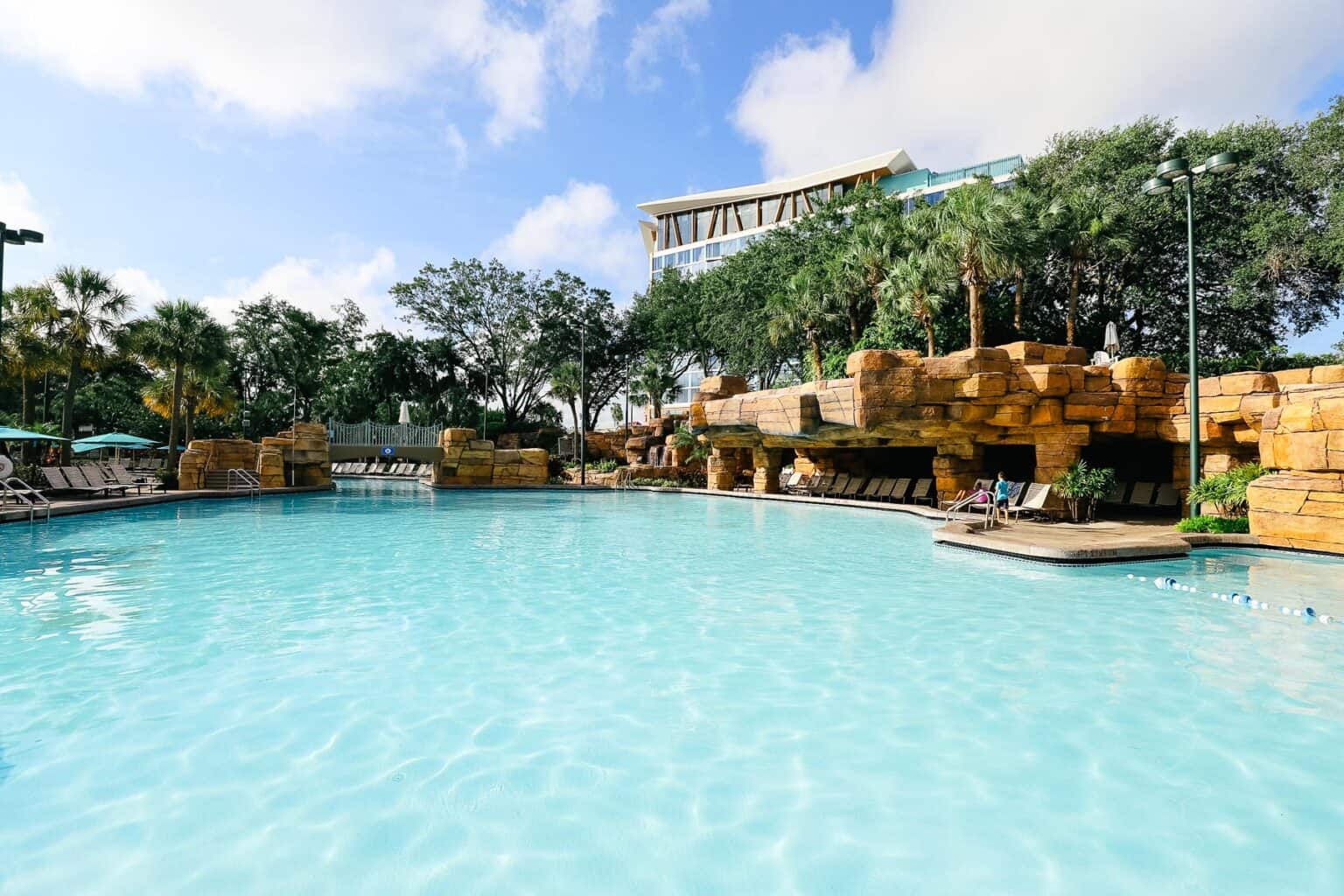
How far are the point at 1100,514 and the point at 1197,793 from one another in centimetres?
1506

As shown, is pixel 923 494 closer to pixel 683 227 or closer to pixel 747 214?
pixel 747 214

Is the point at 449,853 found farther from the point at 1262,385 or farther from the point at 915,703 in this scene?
the point at 1262,385

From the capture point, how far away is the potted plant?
14.6 meters

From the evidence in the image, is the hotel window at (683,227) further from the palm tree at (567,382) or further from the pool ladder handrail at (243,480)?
the pool ladder handrail at (243,480)

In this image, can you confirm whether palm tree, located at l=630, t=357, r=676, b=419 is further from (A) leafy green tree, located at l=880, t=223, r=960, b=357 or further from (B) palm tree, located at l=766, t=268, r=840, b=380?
(A) leafy green tree, located at l=880, t=223, r=960, b=357

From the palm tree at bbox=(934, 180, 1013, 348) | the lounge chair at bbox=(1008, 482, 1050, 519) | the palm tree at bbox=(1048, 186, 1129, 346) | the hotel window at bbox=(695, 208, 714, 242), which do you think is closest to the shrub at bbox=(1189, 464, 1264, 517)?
the lounge chair at bbox=(1008, 482, 1050, 519)

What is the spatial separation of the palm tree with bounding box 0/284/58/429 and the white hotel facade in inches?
1315

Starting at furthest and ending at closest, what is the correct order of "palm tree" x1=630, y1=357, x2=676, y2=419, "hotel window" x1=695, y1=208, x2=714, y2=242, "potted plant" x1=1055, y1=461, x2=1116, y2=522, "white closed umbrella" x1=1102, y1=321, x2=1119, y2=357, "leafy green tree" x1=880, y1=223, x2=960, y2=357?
"hotel window" x1=695, y1=208, x2=714, y2=242 < "palm tree" x1=630, y1=357, x2=676, y2=419 < "leafy green tree" x1=880, y1=223, x2=960, y2=357 < "white closed umbrella" x1=1102, y1=321, x2=1119, y2=357 < "potted plant" x1=1055, y1=461, x2=1116, y2=522

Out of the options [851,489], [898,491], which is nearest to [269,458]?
[851,489]

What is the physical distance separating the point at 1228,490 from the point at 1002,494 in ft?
12.0

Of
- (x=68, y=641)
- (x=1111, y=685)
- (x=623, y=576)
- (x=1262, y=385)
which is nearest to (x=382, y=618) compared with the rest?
(x=68, y=641)

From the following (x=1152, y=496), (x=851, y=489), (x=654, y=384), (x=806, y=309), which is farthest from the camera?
(x=654, y=384)

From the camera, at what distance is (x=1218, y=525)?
11969 millimetres

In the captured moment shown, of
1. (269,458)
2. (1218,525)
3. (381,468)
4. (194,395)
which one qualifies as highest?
(194,395)
